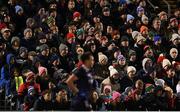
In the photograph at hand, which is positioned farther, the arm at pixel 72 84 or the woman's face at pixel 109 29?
the woman's face at pixel 109 29

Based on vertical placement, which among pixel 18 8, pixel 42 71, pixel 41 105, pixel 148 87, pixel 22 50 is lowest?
pixel 41 105

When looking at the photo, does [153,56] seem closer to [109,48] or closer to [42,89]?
[109,48]

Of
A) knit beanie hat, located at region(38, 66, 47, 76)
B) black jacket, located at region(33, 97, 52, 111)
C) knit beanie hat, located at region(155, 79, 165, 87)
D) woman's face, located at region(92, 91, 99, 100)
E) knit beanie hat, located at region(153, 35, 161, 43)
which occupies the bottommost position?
black jacket, located at region(33, 97, 52, 111)

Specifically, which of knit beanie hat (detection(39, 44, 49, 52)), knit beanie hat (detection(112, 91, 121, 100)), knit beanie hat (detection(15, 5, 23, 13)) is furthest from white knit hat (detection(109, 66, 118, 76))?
knit beanie hat (detection(15, 5, 23, 13))

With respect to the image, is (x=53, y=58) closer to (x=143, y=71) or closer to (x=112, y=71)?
(x=112, y=71)

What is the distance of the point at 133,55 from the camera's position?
54.5 ft

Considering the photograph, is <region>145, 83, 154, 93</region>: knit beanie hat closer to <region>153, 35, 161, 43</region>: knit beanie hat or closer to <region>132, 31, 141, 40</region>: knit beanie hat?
<region>132, 31, 141, 40</region>: knit beanie hat

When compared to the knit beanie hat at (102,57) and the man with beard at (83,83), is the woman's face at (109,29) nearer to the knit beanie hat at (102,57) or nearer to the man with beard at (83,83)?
the knit beanie hat at (102,57)

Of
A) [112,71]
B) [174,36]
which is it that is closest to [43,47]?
[112,71]

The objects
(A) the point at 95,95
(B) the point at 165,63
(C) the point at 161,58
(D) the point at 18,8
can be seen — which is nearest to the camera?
(A) the point at 95,95

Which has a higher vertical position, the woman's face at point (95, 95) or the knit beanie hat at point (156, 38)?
the knit beanie hat at point (156, 38)

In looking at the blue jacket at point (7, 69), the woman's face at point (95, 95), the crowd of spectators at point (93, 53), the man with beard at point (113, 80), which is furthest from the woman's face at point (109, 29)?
the woman's face at point (95, 95)

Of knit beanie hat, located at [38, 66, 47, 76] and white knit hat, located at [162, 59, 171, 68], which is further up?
white knit hat, located at [162, 59, 171, 68]

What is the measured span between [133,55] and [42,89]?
9.48 feet
